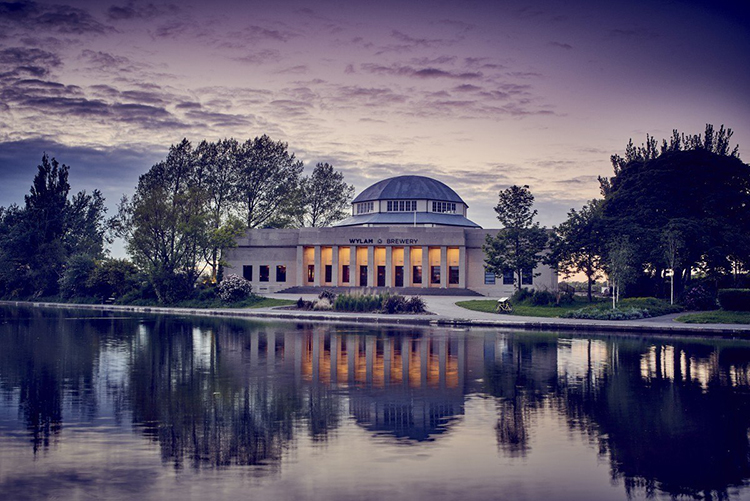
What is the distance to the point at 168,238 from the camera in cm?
5616

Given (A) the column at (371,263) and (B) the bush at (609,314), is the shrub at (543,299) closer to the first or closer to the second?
(B) the bush at (609,314)

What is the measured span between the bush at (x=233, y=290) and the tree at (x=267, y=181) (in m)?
23.3

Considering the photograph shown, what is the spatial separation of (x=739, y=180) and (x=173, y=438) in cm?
4625

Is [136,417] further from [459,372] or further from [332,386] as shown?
[459,372]

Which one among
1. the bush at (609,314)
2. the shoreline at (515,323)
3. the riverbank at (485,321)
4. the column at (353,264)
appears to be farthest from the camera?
the column at (353,264)

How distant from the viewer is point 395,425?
11.4 meters

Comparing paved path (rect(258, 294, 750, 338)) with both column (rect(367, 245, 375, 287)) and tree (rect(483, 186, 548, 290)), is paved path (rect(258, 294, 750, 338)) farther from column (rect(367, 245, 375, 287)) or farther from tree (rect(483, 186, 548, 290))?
column (rect(367, 245, 375, 287))

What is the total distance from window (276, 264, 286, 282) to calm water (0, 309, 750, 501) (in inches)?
1844

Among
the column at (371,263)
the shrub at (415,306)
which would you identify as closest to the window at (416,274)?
the column at (371,263)

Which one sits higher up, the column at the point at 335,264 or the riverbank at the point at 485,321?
the column at the point at 335,264

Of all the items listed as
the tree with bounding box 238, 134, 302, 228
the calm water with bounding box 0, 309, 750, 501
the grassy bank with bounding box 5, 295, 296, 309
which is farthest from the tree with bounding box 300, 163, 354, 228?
the calm water with bounding box 0, 309, 750, 501

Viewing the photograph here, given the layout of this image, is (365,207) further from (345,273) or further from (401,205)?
(345,273)

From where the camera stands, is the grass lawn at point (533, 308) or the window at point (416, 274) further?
the window at point (416, 274)

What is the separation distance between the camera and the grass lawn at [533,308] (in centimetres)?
3931
